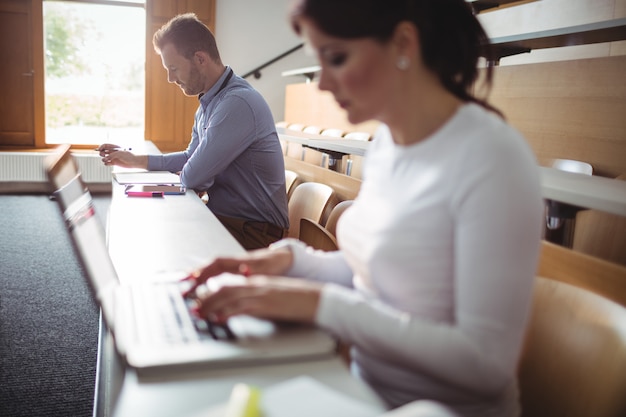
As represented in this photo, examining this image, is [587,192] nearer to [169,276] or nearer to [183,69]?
[169,276]

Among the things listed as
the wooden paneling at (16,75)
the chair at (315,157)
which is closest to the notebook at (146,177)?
the chair at (315,157)

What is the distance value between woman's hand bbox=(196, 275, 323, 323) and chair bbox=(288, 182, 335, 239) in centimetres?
133

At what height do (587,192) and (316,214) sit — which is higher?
(587,192)

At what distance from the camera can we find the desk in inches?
25.8

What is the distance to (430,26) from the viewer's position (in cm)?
81

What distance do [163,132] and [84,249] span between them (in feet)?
20.1

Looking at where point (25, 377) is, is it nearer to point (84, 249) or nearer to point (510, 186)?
point (84, 249)

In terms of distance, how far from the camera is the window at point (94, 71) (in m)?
6.90

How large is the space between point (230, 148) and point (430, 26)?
1.50 meters

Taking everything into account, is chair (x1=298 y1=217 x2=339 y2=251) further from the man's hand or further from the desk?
the man's hand

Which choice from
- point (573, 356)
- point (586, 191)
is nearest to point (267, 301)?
point (573, 356)

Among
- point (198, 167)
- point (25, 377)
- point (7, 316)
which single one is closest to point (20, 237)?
point (7, 316)

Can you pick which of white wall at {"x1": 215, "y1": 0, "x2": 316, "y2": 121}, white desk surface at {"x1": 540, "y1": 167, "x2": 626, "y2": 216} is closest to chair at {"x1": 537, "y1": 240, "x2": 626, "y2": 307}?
white desk surface at {"x1": 540, "y1": 167, "x2": 626, "y2": 216}

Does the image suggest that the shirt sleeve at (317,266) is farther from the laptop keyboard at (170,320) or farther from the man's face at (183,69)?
the man's face at (183,69)
